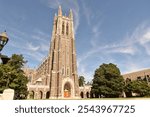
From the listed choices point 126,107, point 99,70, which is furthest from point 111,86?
point 126,107

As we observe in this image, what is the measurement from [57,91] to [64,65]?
9843mm

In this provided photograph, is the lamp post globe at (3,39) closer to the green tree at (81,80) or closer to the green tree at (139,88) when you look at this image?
the green tree at (139,88)

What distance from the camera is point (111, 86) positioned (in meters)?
45.7

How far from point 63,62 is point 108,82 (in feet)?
60.7

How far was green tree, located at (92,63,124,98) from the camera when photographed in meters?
44.9

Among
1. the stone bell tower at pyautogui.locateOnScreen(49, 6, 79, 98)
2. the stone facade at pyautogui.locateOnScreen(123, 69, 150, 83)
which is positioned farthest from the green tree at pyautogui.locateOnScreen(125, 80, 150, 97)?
the stone facade at pyautogui.locateOnScreen(123, 69, 150, 83)

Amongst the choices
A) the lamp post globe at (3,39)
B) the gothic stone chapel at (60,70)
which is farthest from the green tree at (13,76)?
the lamp post globe at (3,39)

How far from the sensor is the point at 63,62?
184 ft

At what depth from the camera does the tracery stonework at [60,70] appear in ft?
171

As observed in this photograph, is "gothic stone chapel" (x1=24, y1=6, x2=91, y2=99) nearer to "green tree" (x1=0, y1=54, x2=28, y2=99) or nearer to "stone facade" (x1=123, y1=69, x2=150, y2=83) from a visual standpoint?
"green tree" (x1=0, y1=54, x2=28, y2=99)

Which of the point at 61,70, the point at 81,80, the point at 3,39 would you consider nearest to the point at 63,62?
the point at 61,70

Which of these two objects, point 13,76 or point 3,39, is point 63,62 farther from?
point 3,39

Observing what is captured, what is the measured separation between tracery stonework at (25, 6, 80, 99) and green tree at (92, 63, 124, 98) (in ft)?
28.7

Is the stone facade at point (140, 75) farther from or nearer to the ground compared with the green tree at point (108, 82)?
farther from the ground
